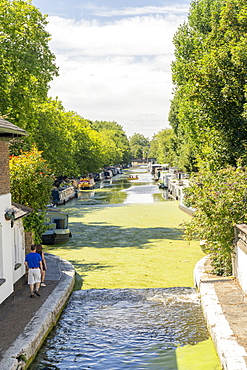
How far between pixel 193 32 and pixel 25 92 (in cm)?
1472

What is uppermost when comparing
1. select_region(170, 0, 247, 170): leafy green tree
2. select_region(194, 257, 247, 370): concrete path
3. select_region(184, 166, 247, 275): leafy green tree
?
select_region(170, 0, 247, 170): leafy green tree

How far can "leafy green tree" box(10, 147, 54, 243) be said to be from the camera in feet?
62.2

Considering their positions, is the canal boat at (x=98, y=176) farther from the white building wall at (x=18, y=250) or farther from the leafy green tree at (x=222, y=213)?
the leafy green tree at (x=222, y=213)

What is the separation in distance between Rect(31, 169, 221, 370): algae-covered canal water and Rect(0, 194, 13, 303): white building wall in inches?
71.6

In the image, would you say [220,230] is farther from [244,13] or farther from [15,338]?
[244,13]

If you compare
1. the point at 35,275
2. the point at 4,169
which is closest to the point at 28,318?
the point at 35,275

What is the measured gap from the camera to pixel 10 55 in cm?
2644

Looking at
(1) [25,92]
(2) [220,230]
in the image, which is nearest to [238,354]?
(2) [220,230]

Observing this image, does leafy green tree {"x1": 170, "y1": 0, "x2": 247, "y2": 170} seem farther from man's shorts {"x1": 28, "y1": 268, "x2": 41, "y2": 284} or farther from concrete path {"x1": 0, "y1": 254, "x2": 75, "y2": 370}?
man's shorts {"x1": 28, "y1": 268, "x2": 41, "y2": 284}

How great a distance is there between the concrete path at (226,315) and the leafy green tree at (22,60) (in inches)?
608

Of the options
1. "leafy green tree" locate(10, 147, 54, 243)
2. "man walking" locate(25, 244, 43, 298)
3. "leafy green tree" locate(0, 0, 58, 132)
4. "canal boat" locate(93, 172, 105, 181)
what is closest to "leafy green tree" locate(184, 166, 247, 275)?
"man walking" locate(25, 244, 43, 298)

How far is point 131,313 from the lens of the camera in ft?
44.0

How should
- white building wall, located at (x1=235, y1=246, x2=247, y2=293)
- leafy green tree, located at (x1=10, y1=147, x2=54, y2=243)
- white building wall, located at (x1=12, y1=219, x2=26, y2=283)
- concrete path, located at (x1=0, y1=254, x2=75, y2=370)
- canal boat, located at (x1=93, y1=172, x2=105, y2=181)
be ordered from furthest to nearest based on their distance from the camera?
canal boat, located at (x1=93, y1=172, x2=105, y2=181) → leafy green tree, located at (x1=10, y1=147, x2=54, y2=243) → white building wall, located at (x1=12, y1=219, x2=26, y2=283) → white building wall, located at (x1=235, y1=246, x2=247, y2=293) → concrete path, located at (x1=0, y1=254, x2=75, y2=370)

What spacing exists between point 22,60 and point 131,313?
1820cm
